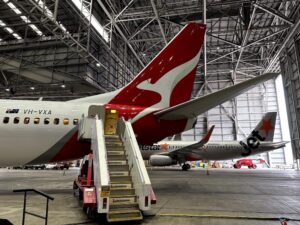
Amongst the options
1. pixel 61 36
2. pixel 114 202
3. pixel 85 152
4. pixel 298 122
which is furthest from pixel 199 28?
pixel 298 122

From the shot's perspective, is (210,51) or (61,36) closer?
(61,36)

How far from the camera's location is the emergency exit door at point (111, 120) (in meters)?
10.1

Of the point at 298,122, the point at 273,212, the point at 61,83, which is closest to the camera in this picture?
the point at 273,212

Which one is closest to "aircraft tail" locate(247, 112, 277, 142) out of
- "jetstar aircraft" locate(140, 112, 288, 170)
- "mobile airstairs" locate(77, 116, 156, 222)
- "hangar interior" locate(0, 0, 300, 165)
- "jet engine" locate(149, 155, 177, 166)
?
"jetstar aircraft" locate(140, 112, 288, 170)

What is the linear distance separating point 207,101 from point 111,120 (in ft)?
13.4

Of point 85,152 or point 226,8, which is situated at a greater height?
point 226,8

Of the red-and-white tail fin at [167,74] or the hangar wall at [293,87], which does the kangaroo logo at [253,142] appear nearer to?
the hangar wall at [293,87]

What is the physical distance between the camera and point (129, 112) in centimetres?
1068

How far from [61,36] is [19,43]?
377 inches

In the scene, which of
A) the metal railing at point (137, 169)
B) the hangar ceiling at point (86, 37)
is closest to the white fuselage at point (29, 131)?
the metal railing at point (137, 169)

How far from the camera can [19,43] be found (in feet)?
89.9

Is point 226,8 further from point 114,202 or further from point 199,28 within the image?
point 114,202

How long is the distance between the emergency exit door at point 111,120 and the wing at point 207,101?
171cm

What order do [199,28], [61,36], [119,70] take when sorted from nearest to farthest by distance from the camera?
[199,28], [61,36], [119,70]
